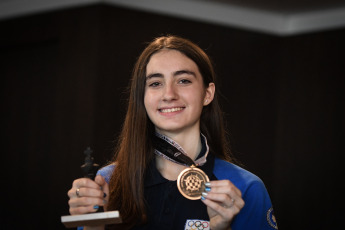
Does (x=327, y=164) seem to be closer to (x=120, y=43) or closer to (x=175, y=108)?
(x=120, y=43)

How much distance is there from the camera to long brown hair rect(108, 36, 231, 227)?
190 centimetres

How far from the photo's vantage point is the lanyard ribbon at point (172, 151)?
192 centimetres

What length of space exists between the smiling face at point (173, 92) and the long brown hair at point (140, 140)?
46 millimetres

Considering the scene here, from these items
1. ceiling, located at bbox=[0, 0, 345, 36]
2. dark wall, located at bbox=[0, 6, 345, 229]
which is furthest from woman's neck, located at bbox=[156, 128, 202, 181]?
ceiling, located at bbox=[0, 0, 345, 36]

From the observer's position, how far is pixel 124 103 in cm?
430

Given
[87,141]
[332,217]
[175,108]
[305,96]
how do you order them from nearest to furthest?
[175,108] → [87,141] → [332,217] → [305,96]

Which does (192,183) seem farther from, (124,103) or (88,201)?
(124,103)

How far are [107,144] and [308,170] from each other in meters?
2.04

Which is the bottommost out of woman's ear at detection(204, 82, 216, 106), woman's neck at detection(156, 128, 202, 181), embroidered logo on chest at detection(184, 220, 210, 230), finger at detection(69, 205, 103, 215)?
embroidered logo on chest at detection(184, 220, 210, 230)

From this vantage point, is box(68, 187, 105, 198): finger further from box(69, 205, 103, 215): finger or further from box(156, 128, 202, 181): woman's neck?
box(156, 128, 202, 181): woman's neck

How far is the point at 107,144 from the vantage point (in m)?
4.23

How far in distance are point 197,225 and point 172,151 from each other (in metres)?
0.31

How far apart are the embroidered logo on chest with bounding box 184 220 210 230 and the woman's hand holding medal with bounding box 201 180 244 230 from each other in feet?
0.75

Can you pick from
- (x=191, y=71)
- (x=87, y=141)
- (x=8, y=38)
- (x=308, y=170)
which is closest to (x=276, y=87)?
(x=308, y=170)
